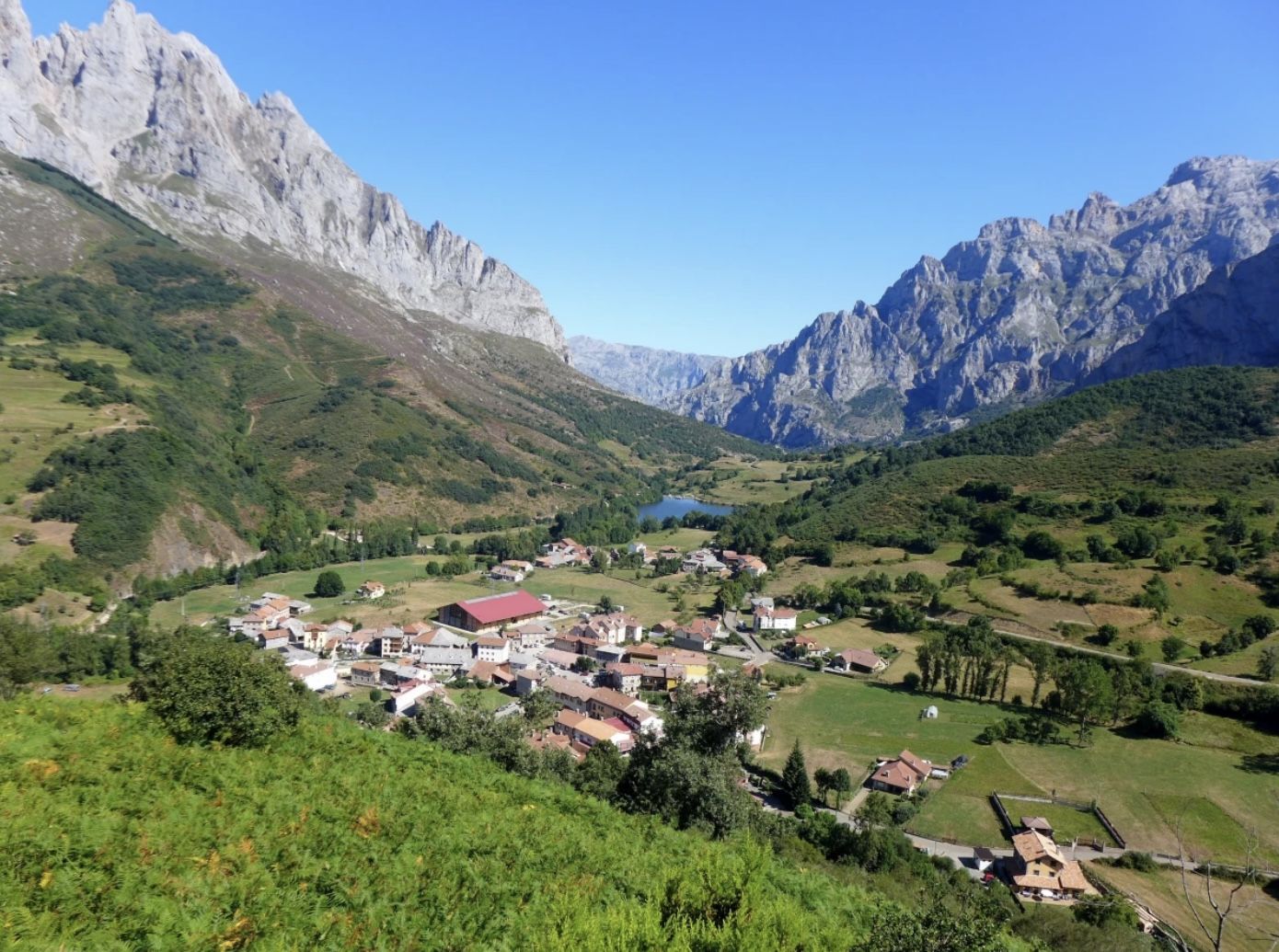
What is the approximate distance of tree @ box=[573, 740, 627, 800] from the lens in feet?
84.5

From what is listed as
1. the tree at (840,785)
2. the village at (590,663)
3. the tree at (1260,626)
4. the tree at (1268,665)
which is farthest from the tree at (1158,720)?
the tree at (840,785)

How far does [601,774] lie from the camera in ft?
92.8

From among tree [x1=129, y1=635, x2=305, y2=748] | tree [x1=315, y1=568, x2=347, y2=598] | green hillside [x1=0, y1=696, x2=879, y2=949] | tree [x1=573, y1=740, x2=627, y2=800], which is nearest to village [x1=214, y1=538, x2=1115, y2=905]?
tree [x1=315, y1=568, x2=347, y2=598]

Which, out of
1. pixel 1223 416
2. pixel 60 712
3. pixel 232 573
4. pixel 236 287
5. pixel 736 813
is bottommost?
pixel 232 573

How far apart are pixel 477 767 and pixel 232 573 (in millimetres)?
82579

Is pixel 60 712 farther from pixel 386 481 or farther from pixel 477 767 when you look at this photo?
pixel 386 481

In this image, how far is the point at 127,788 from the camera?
1328cm

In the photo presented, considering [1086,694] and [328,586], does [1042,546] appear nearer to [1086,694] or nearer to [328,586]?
[1086,694]

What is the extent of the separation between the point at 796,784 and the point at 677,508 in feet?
441

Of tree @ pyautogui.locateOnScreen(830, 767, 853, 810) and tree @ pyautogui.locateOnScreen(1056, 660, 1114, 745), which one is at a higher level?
tree @ pyautogui.locateOnScreen(1056, 660, 1114, 745)

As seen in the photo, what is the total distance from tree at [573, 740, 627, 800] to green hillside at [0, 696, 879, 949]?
23.5 ft

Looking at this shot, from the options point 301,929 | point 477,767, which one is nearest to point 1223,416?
point 477,767

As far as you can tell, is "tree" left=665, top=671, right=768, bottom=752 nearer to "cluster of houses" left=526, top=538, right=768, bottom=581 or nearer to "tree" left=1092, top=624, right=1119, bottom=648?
"tree" left=1092, top=624, right=1119, bottom=648

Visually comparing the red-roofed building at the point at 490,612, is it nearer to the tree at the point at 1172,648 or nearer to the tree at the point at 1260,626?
the tree at the point at 1172,648
